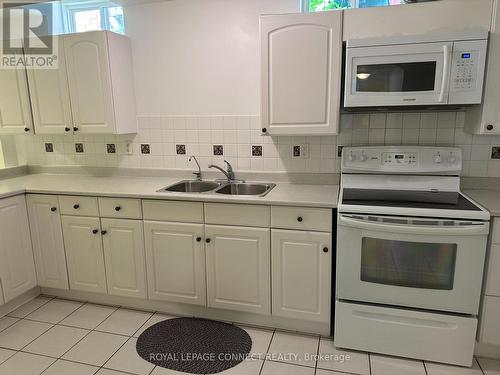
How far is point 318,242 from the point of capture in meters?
2.13

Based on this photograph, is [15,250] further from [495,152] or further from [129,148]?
[495,152]

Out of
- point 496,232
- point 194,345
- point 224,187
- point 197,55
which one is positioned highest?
point 197,55

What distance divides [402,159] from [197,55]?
170cm

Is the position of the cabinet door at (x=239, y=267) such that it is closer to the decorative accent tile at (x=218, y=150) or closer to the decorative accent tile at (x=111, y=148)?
the decorative accent tile at (x=218, y=150)

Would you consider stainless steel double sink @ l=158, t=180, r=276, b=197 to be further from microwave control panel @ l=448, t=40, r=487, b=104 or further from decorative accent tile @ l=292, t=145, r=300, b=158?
microwave control panel @ l=448, t=40, r=487, b=104

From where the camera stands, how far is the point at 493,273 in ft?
6.21

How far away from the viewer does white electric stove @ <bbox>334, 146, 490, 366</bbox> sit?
6.15 ft

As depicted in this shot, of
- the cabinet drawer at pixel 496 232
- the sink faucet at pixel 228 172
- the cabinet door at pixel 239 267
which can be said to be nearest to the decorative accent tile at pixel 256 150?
the sink faucet at pixel 228 172

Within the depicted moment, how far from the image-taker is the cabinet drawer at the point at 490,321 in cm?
193

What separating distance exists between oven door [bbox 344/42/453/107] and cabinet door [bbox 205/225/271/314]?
103cm

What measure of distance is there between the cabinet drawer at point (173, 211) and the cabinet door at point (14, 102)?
4.60ft

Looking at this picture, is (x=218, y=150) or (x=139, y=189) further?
(x=218, y=150)

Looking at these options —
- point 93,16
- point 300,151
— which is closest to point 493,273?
point 300,151

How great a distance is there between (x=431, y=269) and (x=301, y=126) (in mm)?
1139
